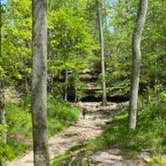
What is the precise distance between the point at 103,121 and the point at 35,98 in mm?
16878

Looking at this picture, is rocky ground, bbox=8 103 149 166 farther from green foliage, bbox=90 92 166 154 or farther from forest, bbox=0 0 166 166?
green foliage, bbox=90 92 166 154

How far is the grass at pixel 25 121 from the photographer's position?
18.8 m

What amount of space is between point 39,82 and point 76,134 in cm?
1326

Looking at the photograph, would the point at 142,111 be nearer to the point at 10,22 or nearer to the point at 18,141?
the point at 18,141

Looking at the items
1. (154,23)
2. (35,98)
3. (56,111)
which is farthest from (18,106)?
(35,98)

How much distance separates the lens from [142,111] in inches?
715

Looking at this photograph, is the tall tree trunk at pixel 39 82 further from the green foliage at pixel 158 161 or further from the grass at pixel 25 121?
the grass at pixel 25 121

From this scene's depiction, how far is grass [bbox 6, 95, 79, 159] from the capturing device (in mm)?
18805

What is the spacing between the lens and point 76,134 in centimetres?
2077

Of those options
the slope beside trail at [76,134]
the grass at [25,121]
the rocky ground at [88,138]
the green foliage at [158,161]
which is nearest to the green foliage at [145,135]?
the green foliage at [158,161]

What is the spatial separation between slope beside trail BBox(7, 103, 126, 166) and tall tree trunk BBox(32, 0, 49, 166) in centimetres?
815

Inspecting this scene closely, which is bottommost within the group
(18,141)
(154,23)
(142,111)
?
(18,141)

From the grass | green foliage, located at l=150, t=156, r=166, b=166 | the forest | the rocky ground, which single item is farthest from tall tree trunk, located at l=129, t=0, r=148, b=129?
green foliage, located at l=150, t=156, r=166, b=166

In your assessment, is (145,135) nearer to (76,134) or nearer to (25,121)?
(76,134)
